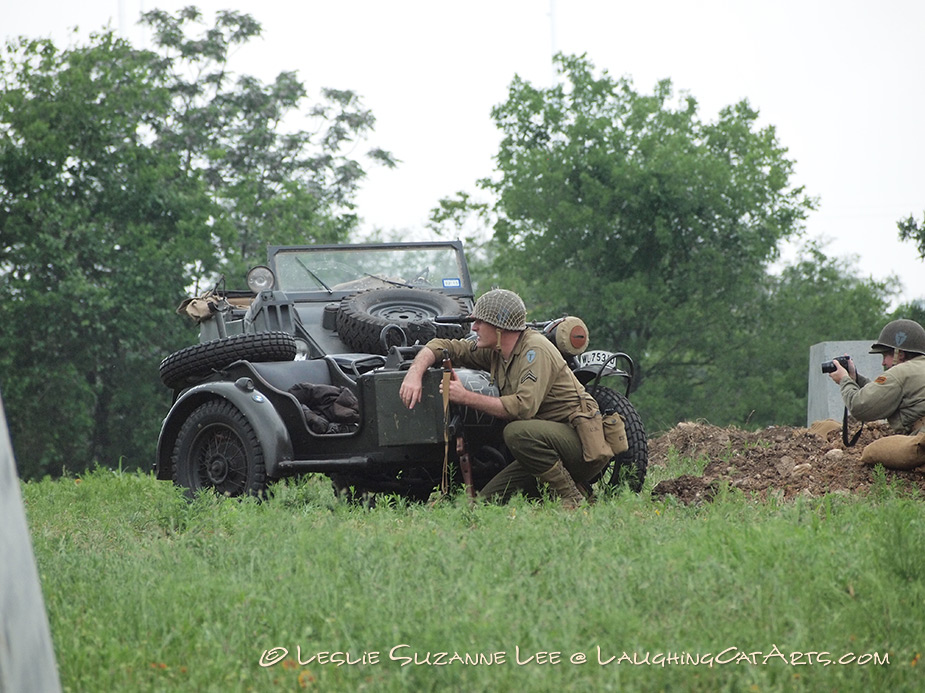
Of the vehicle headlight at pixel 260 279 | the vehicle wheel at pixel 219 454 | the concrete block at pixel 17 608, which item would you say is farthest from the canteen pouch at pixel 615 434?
the concrete block at pixel 17 608

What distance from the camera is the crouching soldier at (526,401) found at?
23.7 feet

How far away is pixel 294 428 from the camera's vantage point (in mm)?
7797

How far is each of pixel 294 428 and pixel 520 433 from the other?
4.86 ft

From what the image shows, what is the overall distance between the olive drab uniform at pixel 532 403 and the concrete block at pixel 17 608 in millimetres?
4035

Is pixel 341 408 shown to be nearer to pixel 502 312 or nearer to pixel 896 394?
pixel 502 312

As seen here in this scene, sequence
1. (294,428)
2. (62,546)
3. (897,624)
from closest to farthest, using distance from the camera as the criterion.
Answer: (897,624), (62,546), (294,428)

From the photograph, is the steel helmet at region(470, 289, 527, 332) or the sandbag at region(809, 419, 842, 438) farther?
the sandbag at region(809, 419, 842, 438)

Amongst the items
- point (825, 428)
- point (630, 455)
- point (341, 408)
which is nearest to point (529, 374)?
point (630, 455)

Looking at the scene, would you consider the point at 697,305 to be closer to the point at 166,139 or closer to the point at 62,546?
the point at 166,139

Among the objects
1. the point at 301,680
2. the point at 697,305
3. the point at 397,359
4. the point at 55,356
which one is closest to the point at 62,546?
the point at 397,359

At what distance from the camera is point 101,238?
26.5 meters

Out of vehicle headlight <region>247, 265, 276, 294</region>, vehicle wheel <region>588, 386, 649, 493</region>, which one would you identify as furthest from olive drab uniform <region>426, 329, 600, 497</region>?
vehicle headlight <region>247, 265, 276, 294</region>

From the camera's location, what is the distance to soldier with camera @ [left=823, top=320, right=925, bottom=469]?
25.5ft

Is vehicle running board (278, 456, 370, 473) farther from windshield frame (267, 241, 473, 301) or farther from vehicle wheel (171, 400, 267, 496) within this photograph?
windshield frame (267, 241, 473, 301)
